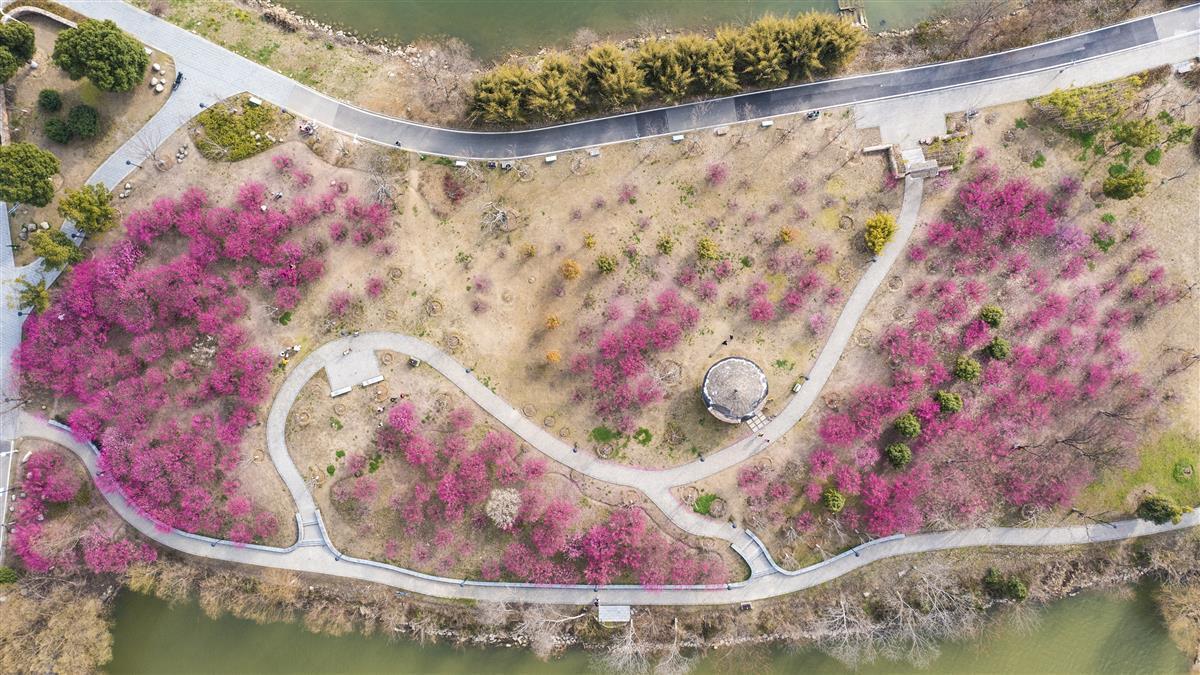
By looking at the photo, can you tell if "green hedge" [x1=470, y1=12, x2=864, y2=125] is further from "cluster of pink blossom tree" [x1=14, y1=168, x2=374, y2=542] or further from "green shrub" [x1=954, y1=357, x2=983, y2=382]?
"green shrub" [x1=954, y1=357, x2=983, y2=382]

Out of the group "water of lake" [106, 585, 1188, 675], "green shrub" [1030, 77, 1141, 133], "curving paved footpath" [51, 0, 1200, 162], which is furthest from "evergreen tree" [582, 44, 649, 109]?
"water of lake" [106, 585, 1188, 675]

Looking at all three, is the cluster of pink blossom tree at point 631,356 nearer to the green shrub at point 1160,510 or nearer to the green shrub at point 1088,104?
the green shrub at point 1088,104

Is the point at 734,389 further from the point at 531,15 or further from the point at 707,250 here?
the point at 531,15

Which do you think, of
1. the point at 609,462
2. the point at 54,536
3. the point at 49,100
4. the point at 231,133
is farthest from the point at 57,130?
the point at 609,462

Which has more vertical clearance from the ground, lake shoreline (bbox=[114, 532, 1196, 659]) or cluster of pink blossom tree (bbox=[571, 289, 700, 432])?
cluster of pink blossom tree (bbox=[571, 289, 700, 432])

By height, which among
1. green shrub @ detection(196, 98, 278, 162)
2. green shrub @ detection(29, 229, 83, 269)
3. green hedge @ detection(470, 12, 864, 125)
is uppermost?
green shrub @ detection(196, 98, 278, 162)

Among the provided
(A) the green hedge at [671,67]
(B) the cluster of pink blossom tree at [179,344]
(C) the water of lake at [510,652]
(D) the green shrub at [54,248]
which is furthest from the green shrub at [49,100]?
(C) the water of lake at [510,652]
